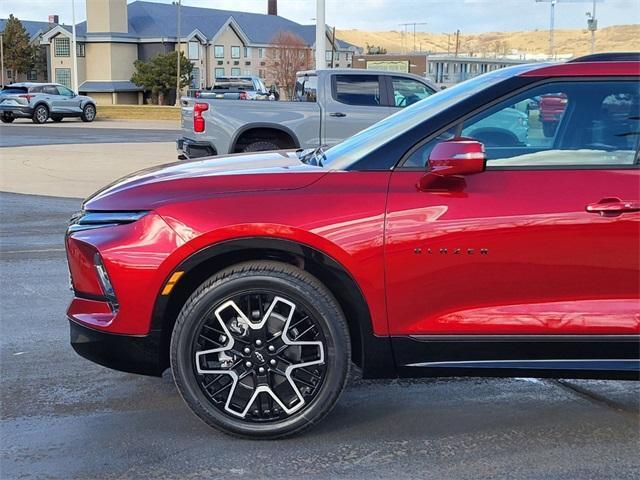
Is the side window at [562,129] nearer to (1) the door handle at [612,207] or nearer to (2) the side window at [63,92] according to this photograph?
(1) the door handle at [612,207]

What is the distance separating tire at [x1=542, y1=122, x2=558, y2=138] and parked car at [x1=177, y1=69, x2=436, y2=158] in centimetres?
781

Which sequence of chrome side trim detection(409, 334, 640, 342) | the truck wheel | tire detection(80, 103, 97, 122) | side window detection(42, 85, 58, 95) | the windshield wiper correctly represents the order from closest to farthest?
chrome side trim detection(409, 334, 640, 342) < the windshield wiper < the truck wheel < side window detection(42, 85, 58, 95) < tire detection(80, 103, 97, 122)

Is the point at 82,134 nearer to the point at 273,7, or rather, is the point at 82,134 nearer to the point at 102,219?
the point at 102,219

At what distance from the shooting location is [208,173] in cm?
412

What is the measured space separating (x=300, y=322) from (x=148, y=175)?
123 centimetres

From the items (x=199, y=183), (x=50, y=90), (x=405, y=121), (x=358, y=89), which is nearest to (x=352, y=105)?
(x=358, y=89)

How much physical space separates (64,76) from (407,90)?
68983 mm

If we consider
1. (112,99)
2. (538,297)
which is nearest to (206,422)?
(538,297)

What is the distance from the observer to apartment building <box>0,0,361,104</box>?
68562 millimetres

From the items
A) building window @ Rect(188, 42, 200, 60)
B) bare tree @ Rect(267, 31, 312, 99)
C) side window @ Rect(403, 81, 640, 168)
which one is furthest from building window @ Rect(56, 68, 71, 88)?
side window @ Rect(403, 81, 640, 168)

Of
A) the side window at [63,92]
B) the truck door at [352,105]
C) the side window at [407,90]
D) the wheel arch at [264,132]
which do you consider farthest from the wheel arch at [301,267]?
the side window at [63,92]

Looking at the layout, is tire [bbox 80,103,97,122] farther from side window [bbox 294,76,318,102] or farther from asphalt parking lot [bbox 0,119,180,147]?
side window [bbox 294,76,318,102]

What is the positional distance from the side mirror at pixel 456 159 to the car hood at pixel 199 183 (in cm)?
57

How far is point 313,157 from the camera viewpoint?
446 cm
